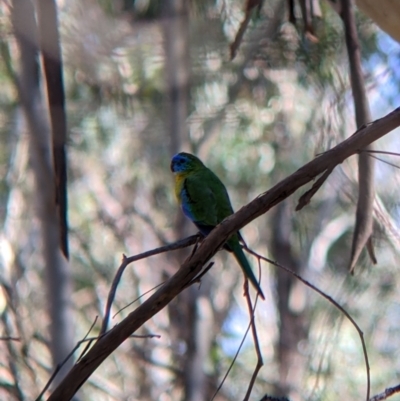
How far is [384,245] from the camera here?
614 cm

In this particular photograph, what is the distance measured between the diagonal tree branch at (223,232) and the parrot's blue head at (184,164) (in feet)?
8.10

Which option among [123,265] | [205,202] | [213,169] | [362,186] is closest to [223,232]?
[123,265]

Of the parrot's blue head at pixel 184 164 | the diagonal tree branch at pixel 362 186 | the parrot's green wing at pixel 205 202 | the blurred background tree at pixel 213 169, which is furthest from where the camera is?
the blurred background tree at pixel 213 169

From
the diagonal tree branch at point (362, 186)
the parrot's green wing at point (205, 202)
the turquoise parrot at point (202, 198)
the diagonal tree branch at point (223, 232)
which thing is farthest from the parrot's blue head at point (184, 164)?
the diagonal tree branch at point (223, 232)

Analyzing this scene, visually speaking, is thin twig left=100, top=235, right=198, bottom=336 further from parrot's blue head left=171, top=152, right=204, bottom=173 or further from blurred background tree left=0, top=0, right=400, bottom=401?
blurred background tree left=0, top=0, right=400, bottom=401

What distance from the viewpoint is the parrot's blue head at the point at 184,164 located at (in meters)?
3.84

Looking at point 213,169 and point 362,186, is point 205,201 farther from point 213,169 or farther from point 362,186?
point 213,169

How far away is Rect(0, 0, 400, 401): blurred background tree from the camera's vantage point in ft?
18.4

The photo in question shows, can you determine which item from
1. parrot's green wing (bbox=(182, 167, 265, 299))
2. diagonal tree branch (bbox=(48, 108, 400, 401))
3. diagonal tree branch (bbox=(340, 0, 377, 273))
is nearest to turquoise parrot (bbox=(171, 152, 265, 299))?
parrot's green wing (bbox=(182, 167, 265, 299))

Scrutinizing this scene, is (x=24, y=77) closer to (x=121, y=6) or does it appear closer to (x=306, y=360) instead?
(x=121, y=6)

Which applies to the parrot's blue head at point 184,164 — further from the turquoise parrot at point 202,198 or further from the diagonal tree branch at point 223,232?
the diagonal tree branch at point 223,232

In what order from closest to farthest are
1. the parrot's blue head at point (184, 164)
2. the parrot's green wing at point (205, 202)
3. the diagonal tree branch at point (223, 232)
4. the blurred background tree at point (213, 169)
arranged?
the diagonal tree branch at point (223, 232), the parrot's green wing at point (205, 202), the parrot's blue head at point (184, 164), the blurred background tree at point (213, 169)

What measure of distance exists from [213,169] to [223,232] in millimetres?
6399

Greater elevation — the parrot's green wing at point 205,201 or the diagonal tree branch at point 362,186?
the diagonal tree branch at point 362,186
